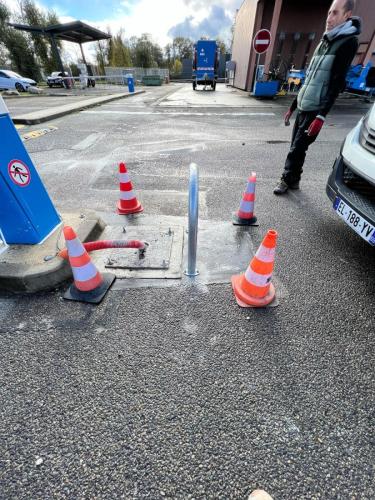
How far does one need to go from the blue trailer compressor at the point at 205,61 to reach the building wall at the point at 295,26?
7.20 ft

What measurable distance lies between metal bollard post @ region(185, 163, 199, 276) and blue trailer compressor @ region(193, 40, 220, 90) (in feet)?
70.8

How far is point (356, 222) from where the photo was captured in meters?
2.16

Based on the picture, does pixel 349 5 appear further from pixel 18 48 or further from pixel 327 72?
pixel 18 48

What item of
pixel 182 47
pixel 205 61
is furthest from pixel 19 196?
pixel 182 47

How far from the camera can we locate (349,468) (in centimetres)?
120

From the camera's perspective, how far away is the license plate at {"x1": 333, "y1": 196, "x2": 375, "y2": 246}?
202 centimetres

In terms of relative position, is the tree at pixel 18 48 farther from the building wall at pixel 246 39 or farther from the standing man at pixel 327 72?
the standing man at pixel 327 72

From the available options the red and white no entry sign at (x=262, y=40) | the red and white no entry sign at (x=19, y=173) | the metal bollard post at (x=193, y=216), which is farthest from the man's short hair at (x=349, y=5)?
the red and white no entry sign at (x=262, y=40)

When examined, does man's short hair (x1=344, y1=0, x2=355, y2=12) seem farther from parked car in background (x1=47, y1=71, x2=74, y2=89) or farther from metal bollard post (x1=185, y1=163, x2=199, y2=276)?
parked car in background (x1=47, y1=71, x2=74, y2=89)

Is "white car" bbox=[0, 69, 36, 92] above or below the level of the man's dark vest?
below

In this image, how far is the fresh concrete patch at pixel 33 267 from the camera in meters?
2.09

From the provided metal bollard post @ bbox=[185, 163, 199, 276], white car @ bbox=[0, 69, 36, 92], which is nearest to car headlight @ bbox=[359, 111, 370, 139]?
metal bollard post @ bbox=[185, 163, 199, 276]

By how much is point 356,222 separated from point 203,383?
179 cm

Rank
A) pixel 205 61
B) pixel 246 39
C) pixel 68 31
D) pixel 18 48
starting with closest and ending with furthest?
pixel 246 39, pixel 205 61, pixel 68 31, pixel 18 48
